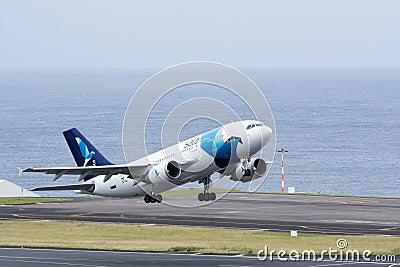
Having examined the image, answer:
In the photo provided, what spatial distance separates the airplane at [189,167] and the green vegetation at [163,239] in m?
3.78

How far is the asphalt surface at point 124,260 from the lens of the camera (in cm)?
3828

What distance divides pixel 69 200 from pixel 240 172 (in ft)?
97.4

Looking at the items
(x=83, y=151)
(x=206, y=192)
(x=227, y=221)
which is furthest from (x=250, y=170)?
(x=83, y=151)

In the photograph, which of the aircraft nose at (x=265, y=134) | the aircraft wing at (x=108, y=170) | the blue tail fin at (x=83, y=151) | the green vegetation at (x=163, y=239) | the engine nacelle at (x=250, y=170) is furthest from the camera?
the blue tail fin at (x=83, y=151)

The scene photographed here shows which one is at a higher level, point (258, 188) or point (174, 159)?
point (174, 159)

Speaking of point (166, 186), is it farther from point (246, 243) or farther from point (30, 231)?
point (246, 243)

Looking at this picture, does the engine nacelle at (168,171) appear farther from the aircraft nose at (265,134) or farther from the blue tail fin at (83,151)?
the blue tail fin at (83,151)

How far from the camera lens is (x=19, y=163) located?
156750mm

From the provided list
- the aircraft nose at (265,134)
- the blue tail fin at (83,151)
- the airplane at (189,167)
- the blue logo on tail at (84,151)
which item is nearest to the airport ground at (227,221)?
the airplane at (189,167)

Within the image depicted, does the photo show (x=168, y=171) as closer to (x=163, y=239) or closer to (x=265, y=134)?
(x=265, y=134)

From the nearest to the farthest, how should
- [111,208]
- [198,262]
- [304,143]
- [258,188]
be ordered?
[198,262], [111,208], [258,188], [304,143]

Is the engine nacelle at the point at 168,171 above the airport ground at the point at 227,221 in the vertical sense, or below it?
above

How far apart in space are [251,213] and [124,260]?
31.8m

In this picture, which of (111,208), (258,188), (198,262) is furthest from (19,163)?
(198,262)
